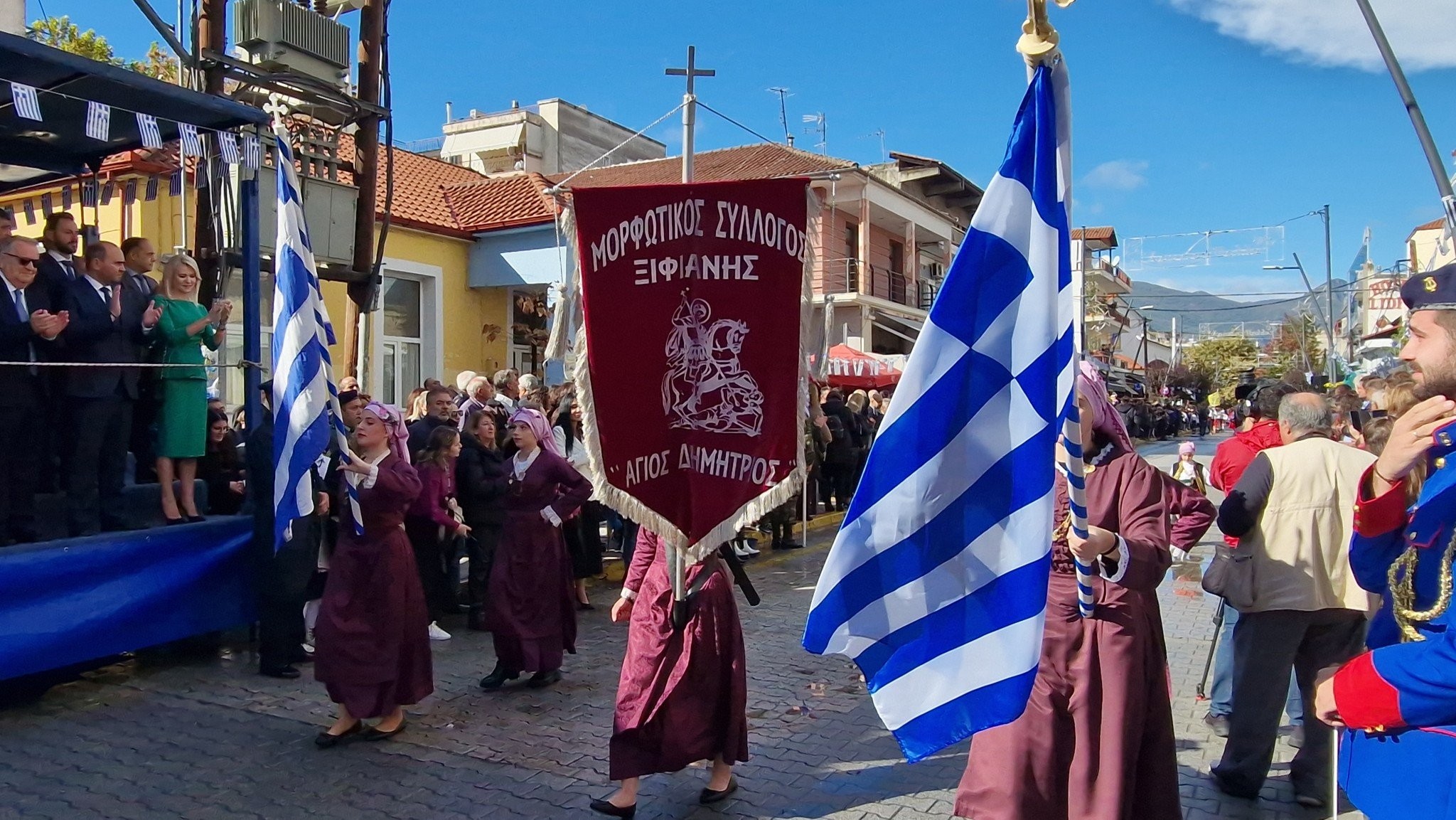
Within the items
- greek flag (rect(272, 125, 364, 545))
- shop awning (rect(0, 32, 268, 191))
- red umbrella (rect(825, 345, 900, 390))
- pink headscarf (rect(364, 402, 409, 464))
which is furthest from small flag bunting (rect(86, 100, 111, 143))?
red umbrella (rect(825, 345, 900, 390))

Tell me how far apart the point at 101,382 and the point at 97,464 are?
523 millimetres

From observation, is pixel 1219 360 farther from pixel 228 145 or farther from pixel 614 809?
pixel 614 809

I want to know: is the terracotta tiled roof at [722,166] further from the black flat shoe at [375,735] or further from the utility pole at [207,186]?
the black flat shoe at [375,735]

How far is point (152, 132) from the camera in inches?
259

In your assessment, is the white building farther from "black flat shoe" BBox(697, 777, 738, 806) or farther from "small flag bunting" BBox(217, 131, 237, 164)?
"black flat shoe" BBox(697, 777, 738, 806)

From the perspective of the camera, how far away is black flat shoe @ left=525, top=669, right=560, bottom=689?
6242 millimetres

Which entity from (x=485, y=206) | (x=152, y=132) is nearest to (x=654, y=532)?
(x=152, y=132)

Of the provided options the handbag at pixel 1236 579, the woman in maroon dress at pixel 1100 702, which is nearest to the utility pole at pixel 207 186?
the woman in maroon dress at pixel 1100 702

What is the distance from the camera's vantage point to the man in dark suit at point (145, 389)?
680 centimetres

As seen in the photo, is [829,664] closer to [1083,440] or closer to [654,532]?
[654,532]

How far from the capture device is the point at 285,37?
988cm

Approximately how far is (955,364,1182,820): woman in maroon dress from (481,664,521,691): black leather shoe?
3.58 meters

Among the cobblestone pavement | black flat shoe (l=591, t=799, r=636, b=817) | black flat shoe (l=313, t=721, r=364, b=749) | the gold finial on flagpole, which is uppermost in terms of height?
the gold finial on flagpole

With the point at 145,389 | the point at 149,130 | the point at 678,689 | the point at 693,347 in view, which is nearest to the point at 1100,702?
the point at 678,689
